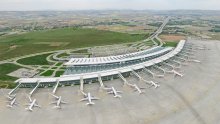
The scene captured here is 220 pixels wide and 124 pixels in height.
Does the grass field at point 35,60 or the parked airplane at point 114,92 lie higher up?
the parked airplane at point 114,92

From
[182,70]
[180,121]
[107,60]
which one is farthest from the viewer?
[107,60]

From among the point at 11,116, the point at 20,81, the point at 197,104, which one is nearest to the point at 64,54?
the point at 20,81

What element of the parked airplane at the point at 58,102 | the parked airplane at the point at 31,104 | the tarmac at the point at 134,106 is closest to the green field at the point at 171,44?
the tarmac at the point at 134,106

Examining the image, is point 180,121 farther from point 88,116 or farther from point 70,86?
point 70,86

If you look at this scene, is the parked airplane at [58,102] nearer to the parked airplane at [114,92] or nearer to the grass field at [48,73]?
the parked airplane at [114,92]

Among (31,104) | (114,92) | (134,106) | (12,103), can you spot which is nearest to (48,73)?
(12,103)

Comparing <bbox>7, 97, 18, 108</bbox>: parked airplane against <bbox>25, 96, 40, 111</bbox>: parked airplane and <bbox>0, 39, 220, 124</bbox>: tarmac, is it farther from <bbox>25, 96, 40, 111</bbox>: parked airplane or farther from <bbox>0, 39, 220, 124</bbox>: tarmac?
<bbox>25, 96, 40, 111</bbox>: parked airplane

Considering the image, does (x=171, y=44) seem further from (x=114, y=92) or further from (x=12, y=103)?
(x=12, y=103)

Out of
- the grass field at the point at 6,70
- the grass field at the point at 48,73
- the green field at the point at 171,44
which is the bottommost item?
the grass field at the point at 6,70

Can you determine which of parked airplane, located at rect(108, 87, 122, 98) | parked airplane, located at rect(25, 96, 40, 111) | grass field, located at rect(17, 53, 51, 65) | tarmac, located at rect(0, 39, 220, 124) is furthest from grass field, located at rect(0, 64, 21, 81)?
parked airplane, located at rect(108, 87, 122, 98)
